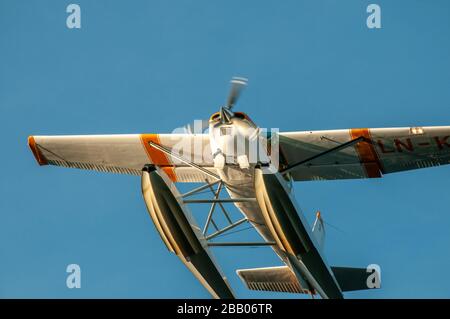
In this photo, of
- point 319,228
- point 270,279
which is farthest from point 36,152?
point 319,228

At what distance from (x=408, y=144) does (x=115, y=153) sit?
7698 mm

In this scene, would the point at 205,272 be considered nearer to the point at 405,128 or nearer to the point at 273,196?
the point at 273,196

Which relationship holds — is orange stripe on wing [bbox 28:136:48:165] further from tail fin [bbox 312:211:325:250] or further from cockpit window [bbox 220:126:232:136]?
tail fin [bbox 312:211:325:250]

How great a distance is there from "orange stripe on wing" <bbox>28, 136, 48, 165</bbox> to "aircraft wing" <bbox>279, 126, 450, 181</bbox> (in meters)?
6.67

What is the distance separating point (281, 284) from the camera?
22.2m

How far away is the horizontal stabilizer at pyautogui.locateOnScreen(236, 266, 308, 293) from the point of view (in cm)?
2216

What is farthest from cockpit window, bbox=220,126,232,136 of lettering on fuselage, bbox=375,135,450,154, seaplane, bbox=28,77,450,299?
lettering on fuselage, bbox=375,135,450,154

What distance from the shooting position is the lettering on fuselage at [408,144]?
20.3m

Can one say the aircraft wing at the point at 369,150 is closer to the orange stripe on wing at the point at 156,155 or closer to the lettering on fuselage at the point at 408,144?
the lettering on fuselage at the point at 408,144

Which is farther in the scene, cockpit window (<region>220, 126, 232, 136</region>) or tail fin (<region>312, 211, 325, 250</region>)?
tail fin (<region>312, 211, 325, 250</region>)

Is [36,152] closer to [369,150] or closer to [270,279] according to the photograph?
[270,279]
